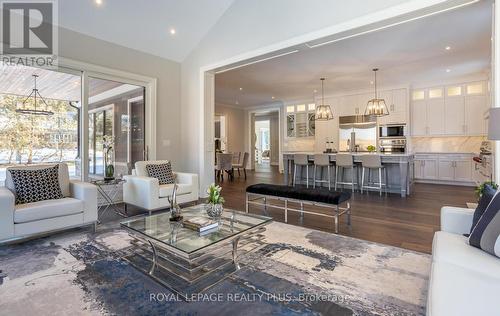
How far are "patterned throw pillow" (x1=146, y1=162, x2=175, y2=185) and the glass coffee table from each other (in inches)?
68.4

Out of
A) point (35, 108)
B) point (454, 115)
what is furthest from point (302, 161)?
point (35, 108)

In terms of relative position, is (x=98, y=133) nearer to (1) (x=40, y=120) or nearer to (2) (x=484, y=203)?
(1) (x=40, y=120)

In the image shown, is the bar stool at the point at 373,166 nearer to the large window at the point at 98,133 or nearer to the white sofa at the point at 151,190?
the white sofa at the point at 151,190

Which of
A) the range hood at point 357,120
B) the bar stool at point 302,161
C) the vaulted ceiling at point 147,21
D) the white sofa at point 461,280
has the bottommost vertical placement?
the white sofa at point 461,280

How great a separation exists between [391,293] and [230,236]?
4.06 ft

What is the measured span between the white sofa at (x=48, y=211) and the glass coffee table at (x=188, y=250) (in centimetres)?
101

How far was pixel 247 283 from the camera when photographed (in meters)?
2.06

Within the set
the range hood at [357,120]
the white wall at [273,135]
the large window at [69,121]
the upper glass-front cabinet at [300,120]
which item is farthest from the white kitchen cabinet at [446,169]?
the large window at [69,121]

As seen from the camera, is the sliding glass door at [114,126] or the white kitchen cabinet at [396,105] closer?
the sliding glass door at [114,126]

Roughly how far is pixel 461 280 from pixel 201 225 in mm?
1730

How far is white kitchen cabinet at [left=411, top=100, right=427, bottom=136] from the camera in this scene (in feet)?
25.3

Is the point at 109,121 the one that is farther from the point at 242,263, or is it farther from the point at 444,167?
the point at 444,167

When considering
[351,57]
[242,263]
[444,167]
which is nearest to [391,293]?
[242,263]

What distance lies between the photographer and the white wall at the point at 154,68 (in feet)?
14.4
